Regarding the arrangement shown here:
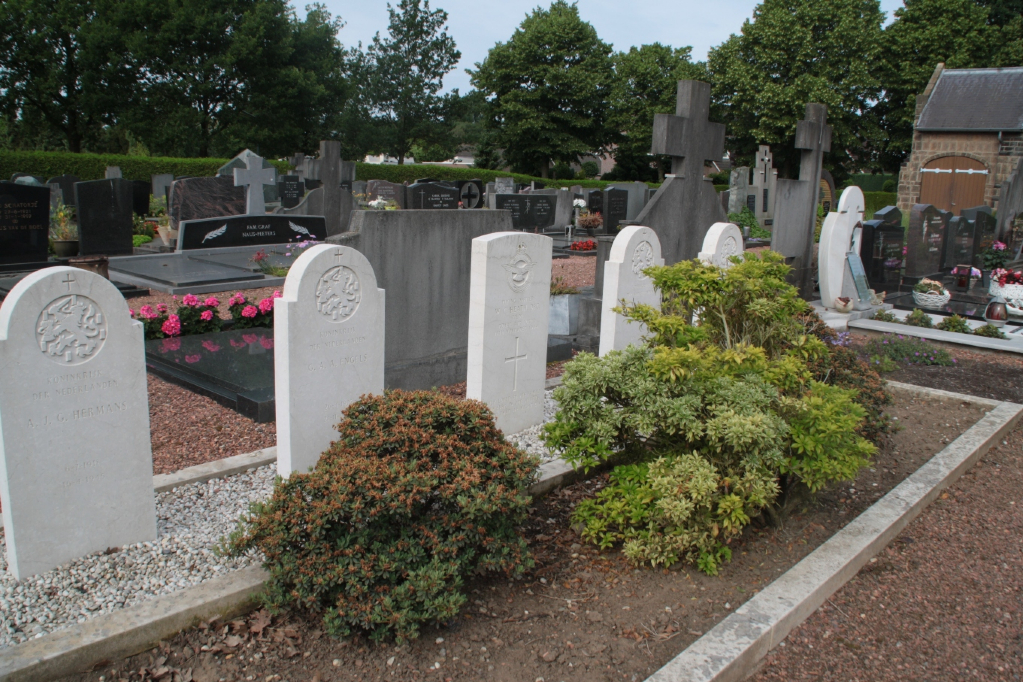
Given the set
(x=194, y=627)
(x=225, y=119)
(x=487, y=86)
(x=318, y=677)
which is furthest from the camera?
(x=487, y=86)

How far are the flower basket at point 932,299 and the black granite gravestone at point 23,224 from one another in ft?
43.9

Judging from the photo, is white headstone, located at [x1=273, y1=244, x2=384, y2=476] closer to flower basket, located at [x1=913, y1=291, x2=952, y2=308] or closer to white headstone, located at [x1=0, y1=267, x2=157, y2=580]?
white headstone, located at [x1=0, y1=267, x2=157, y2=580]

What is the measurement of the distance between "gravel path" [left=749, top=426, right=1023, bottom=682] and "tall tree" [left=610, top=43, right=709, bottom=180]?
4149 centimetres

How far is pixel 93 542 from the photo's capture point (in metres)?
3.50

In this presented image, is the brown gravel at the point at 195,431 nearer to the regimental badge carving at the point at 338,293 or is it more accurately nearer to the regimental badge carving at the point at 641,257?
the regimental badge carving at the point at 338,293

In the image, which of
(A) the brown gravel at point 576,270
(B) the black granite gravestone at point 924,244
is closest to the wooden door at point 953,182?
(B) the black granite gravestone at point 924,244

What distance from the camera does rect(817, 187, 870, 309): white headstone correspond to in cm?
1050

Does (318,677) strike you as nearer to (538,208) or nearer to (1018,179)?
(538,208)

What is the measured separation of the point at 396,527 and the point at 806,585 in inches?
73.8

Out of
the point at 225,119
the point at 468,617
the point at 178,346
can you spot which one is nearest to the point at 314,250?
the point at 468,617

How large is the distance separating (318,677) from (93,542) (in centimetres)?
143

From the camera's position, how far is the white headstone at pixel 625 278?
20.1 feet

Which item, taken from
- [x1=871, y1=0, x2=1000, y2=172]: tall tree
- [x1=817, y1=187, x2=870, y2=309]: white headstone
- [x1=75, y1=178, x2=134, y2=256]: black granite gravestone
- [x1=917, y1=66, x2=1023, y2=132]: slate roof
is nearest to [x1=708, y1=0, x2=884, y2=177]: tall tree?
[x1=871, y1=0, x2=1000, y2=172]: tall tree

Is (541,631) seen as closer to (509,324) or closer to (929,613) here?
(929,613)
